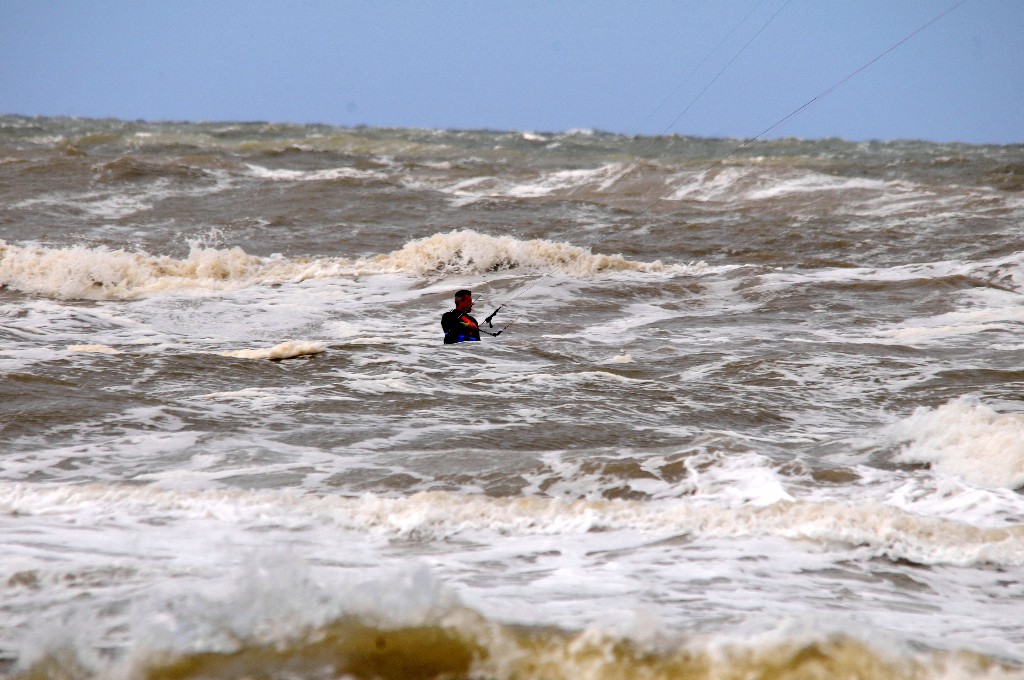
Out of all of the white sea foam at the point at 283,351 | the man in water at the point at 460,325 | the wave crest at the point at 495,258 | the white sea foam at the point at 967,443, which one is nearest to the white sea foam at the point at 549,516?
the white sea foam at the point at 967,443

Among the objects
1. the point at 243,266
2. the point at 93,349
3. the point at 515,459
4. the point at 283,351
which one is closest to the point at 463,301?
the point at 283,351

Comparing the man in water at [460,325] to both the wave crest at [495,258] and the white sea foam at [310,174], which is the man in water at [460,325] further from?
the white sea foam at [310,174]

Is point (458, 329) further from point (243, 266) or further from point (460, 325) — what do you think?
point (243, 266)

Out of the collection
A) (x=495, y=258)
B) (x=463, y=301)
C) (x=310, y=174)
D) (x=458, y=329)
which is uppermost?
(x=310, y=174)

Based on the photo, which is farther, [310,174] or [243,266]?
[310,174]

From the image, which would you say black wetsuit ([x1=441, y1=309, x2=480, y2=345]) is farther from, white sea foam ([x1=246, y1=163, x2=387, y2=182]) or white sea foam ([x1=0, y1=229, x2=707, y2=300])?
white sea foam ([x1=246, y1=163, x2=387, y2=182])

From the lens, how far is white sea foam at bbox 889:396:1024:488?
5027 millimetres

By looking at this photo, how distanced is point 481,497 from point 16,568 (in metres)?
1.97

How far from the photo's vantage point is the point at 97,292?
516 inches

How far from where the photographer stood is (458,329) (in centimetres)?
963

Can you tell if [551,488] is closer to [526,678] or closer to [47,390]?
[526,678]

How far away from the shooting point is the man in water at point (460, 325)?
9609 millimetres

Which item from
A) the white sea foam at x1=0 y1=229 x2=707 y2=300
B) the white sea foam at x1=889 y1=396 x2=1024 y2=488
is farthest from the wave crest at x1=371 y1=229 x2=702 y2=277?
the white sea foam at x1=889 y1=396 x2=1024 y2=488

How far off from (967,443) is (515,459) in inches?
93.7
